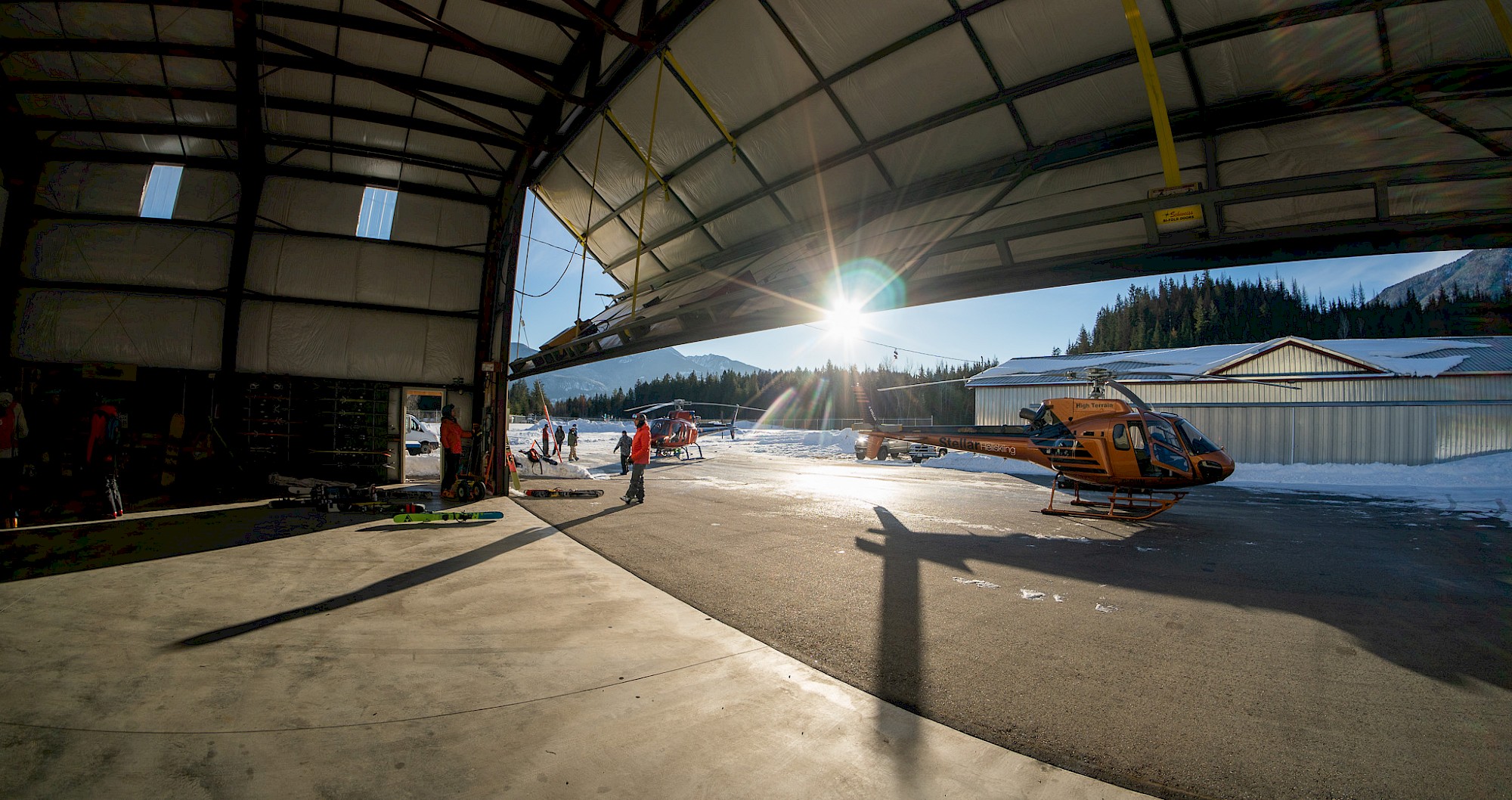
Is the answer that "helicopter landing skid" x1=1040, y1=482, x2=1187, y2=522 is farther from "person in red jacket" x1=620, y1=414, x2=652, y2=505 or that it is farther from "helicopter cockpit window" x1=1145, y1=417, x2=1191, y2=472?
"person in red jacket" x1=620, y1=414, x2=652, y2=505

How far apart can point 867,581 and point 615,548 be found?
317cm

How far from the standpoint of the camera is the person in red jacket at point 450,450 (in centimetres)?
1130

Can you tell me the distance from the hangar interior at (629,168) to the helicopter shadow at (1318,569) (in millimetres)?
3286

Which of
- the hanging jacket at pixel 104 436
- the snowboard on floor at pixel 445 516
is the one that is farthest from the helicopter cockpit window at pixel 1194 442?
the hanging jacket at pixel 104 436

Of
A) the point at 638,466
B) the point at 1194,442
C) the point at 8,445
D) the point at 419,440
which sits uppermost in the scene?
the point at 1194,442

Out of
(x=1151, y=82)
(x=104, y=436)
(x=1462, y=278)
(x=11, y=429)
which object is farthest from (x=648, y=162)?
(x=1462, y=278)

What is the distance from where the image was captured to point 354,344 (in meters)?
12.6

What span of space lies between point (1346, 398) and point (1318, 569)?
71.7 feet

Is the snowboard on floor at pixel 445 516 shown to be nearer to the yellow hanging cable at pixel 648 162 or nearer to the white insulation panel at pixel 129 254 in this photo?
the yellow hanging cable at pixel 648 162

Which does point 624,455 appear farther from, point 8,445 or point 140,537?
point 8,445

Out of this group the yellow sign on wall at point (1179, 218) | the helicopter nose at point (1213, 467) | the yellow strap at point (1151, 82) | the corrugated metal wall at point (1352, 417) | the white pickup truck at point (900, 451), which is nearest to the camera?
the yellow strap at point (1151, 82)

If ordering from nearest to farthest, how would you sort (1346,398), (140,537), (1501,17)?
(1501,17) → (140,537) → (1346,398)

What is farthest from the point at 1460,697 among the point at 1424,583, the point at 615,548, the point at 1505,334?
the point at 1505,334

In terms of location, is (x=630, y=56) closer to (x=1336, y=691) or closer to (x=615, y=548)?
(x=615, y=548)
